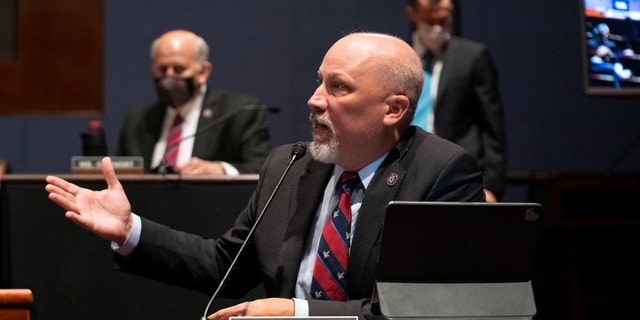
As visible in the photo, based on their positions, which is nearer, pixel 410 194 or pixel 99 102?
pixel 410 194

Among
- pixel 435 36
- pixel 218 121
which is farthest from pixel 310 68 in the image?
pixel 218 121

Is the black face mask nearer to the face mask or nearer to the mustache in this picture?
the face mask

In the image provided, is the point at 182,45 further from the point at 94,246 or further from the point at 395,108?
the point at 395,108

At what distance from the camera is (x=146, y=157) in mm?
4684

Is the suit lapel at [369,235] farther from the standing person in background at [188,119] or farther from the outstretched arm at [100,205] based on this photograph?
the standing person in background at [188,119]

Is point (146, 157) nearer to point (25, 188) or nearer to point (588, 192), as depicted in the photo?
point (25, 188)

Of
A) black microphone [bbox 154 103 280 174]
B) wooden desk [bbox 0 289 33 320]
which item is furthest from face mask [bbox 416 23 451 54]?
wooden desk [bbox 0 289 33 320]

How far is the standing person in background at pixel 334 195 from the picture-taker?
2443mm

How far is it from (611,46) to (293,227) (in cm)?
256

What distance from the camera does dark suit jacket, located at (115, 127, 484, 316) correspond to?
244 centimetres

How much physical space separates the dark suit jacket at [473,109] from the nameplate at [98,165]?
1.35 meters

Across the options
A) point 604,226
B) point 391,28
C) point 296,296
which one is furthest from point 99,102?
point 296,296

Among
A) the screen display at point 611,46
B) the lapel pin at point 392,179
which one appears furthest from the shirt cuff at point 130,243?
the screen display at point 611,46

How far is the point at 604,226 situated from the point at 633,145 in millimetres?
1126
